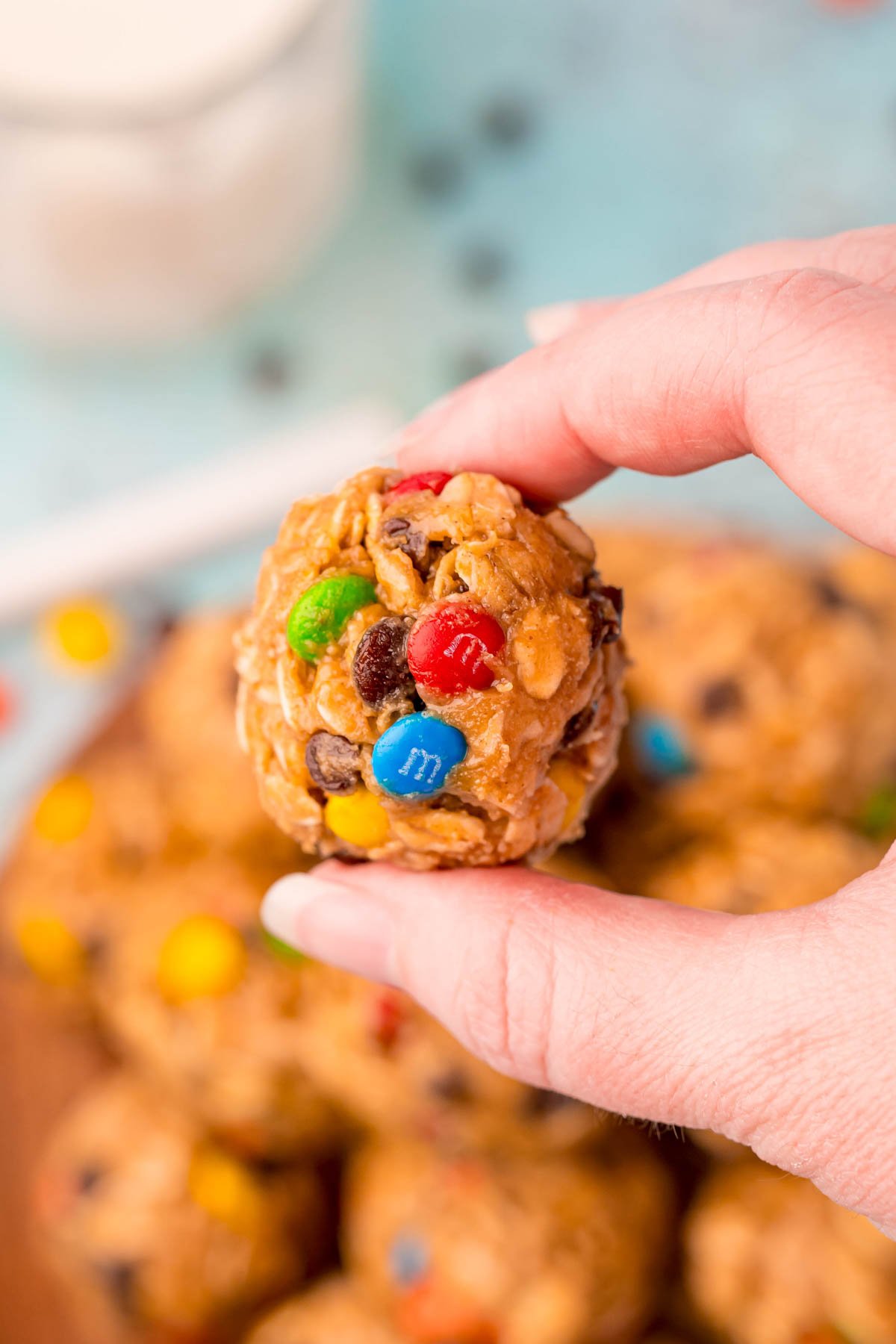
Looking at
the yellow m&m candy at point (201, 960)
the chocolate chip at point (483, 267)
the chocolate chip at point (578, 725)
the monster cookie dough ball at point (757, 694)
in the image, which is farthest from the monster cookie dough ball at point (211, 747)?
the chocolate chip at point (483, 267)

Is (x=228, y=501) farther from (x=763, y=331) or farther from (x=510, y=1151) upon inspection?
(x=763, y=331)

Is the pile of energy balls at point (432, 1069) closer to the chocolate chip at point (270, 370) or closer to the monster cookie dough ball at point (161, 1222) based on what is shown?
the monster cookie dough ball at point (161, 1222)

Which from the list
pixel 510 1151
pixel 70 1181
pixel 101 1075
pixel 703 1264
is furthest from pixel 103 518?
pixel 703 1264

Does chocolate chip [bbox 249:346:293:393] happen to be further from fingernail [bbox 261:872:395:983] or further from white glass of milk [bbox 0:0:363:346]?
fingernail [bbox 261:872:395:983]

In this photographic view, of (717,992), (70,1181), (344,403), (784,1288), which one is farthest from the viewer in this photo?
(344,403)

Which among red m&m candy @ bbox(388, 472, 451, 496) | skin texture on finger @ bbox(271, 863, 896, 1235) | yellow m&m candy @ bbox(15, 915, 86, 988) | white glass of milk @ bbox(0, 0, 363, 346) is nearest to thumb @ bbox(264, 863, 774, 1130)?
skin texture on finger @ bbox(271, 863, 896, 1235)

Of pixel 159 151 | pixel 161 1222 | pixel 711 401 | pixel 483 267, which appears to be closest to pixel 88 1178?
pixel 161 1222
